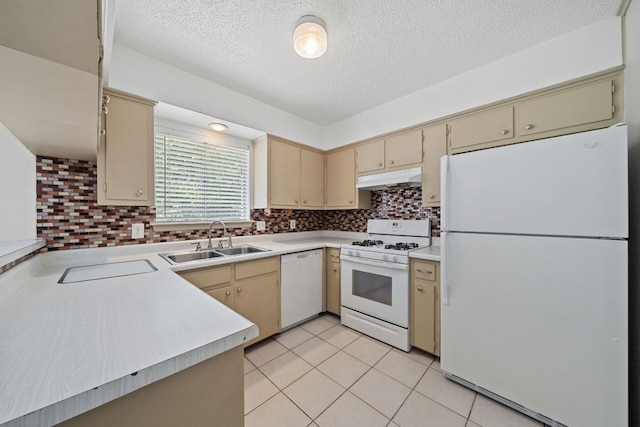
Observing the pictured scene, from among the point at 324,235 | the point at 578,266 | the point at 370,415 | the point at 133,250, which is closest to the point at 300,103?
the point at 324,235

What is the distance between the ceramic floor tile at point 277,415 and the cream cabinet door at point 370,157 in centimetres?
228

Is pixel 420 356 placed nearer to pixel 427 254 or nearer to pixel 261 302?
pixel 427 254

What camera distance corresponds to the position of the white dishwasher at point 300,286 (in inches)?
93.2

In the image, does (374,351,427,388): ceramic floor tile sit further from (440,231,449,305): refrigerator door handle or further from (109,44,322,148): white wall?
(109,44,322,148): white wall

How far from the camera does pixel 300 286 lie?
8.23 ft

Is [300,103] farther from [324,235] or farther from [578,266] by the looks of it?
[578,266]

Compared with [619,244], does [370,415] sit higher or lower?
lower

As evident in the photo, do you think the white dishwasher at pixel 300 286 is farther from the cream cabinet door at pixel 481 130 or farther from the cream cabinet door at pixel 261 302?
the cream cabinet door at pixel 481 130

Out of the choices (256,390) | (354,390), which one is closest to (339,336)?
(354,390)

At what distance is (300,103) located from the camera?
2.71 meters

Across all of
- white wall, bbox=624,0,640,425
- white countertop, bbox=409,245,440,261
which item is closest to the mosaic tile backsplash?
white countertop, bbox=409,245,440,261

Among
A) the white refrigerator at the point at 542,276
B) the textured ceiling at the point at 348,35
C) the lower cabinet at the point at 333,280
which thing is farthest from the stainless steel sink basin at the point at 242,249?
the white refrigerator at the point at 542,276

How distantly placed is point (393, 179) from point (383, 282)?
3.46 feet

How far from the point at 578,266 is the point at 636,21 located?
1.47 m
